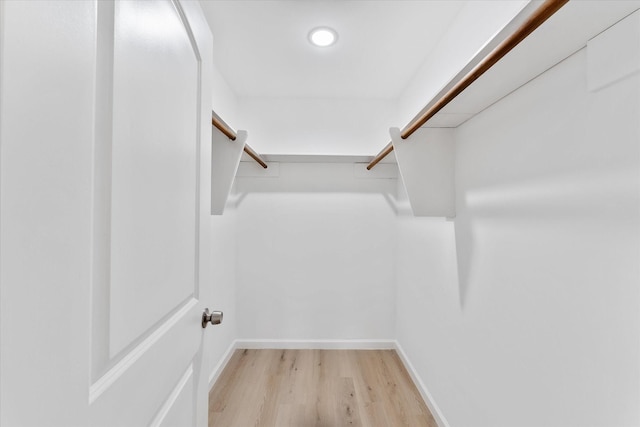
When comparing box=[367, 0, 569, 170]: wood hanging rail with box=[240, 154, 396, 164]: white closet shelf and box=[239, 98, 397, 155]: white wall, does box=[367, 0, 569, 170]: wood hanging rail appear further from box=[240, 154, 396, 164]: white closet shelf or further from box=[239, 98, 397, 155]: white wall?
box=[239, 98, 397, 155]: white wall

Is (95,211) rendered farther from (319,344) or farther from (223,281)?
(319,344)

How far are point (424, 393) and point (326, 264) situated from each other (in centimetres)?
122

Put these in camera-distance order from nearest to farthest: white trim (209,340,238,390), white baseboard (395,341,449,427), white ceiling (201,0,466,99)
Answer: white ceiling (201,0,466,99) → white baseboard (395,341,449,427) → white trim (209,340,238,390)

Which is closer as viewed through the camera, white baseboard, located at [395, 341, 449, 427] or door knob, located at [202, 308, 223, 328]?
door knob, located at [202, 308, 223, 328]

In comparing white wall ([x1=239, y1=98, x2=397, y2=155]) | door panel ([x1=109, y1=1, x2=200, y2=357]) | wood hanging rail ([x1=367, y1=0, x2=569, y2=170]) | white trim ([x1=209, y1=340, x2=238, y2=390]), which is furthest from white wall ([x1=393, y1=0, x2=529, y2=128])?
white trim ([x1=209, y1=340, x2=238, y2=390])

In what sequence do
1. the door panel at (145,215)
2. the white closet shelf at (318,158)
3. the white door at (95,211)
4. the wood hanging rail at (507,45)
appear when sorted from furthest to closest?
the white closet shelf at (318,158)
the wood hanging rail at (507,45)
the door panel at (145,215)
the white door at (95,211)

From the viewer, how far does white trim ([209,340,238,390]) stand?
2221 mm

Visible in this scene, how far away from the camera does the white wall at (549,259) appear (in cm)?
76

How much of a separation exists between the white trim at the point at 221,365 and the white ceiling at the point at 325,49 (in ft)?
6.89

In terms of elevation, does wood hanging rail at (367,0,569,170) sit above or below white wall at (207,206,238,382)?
above

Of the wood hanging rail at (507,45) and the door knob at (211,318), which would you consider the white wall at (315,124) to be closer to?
the wood hanging rail at (507,45)

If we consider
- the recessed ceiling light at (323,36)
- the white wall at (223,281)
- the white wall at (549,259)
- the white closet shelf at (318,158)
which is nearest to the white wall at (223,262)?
the white wall at (223,281)

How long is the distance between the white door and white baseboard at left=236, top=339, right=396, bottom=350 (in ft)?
6.77

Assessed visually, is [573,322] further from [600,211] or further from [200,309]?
[200,309]
